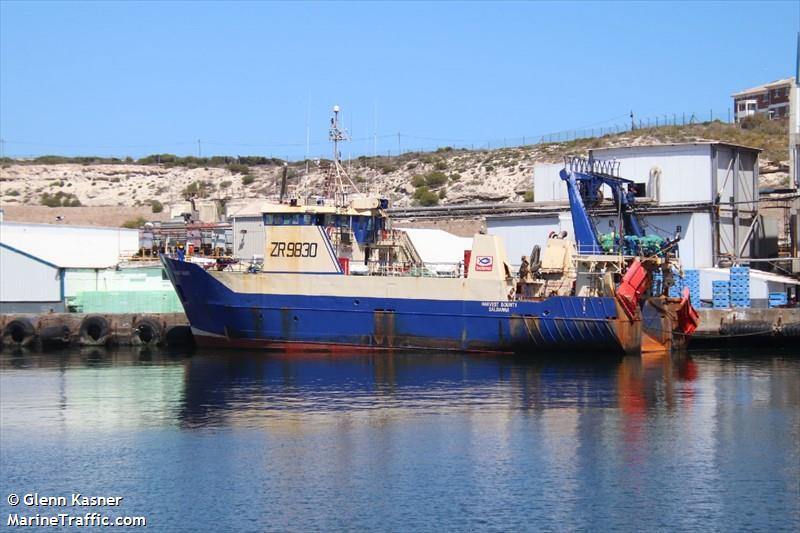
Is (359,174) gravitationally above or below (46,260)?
above

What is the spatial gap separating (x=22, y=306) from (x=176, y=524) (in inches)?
1179

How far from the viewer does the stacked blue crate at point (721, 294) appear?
134 ft

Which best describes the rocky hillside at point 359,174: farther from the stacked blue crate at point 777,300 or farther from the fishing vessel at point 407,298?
the fishing vessel at point 407,298

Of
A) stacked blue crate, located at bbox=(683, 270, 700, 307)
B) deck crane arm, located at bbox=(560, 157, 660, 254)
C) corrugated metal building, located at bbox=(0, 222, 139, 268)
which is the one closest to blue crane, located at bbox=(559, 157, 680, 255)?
deck crane arm, located at bbox=(560, 157, 660, 254)

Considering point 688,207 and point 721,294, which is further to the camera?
point 688,207

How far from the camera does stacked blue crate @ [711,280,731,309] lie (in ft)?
134

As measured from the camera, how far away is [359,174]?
305 feet

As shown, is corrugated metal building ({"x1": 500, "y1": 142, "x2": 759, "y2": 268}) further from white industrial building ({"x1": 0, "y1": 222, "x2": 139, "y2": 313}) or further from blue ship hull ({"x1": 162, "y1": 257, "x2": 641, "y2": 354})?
white industrial building ({"x1": 0, "y1": 222, "x2": 139, "y2": 313})

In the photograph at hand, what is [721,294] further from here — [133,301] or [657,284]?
[133,301]

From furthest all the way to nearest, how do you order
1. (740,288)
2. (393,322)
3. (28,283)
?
(28,283), (740,288), (393,322)

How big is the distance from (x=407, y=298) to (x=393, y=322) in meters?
0.96

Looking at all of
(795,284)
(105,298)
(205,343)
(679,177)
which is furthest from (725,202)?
(105,298)

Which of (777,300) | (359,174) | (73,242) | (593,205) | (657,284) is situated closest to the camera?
(657,284)

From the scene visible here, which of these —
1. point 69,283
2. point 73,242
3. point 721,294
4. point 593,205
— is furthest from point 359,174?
point 721,294
